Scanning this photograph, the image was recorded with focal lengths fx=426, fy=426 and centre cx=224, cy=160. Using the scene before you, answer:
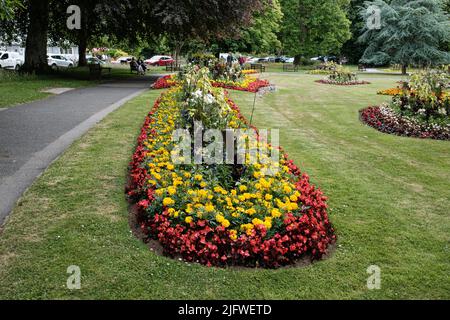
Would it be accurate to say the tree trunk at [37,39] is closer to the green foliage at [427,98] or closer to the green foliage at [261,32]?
the green foliage at [427,98]

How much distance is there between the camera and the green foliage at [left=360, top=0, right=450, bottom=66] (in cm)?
3797

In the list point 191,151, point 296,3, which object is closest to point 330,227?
point 191,151

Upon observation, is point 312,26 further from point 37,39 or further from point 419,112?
point 419,112

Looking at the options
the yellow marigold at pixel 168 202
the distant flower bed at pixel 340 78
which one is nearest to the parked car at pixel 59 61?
the distant flower bed at pixel 340 78

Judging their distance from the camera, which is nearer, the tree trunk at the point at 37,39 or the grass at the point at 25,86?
the grass at the point at 25,86

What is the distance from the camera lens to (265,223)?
14.5 ft

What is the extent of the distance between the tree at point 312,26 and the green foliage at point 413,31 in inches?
278

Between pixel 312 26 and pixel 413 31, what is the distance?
1207 centimetres

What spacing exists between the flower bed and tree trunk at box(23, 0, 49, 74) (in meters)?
17.1

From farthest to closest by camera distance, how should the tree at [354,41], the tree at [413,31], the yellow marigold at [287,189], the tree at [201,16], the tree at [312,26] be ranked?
the tree at [354,41]
the tree at [312,26]
the tree at [413,31]
the tree at [201,16]
the yellow marigold at [287,189]

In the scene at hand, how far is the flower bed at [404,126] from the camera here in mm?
10633

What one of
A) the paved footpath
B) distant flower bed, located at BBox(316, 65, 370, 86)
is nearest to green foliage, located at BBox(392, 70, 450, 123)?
the paved footpath

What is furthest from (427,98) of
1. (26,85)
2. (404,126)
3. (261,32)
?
(261,32)
